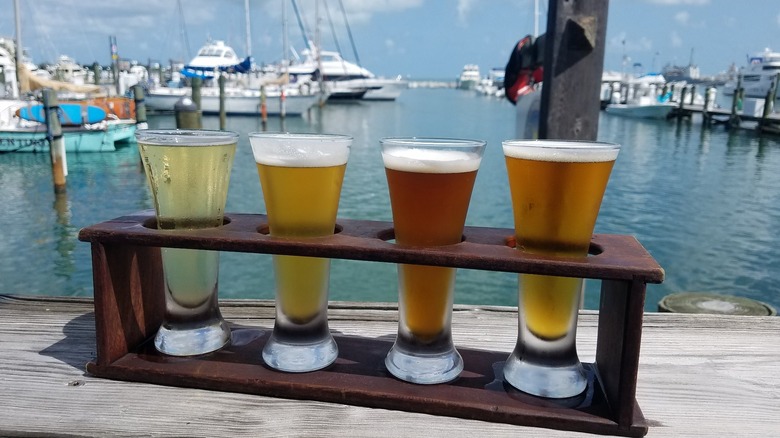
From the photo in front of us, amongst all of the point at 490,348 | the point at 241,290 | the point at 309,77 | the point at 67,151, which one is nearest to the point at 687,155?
the point at 241,290

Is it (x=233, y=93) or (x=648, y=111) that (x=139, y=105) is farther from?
(x=648, y=111)

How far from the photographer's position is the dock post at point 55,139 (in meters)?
12.2

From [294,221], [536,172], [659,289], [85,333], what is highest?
[536,172]

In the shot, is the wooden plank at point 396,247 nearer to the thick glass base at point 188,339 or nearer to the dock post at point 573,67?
the thick glass base at point 188,339

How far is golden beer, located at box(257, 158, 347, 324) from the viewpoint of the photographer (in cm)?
127

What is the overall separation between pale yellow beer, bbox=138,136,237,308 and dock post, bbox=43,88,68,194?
491 inches

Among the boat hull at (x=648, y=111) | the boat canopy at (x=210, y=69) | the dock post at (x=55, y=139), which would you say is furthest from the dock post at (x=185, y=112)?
the boat hull at (x=648, y=111)

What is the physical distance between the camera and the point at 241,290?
741cm

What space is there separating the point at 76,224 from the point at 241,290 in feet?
15.8

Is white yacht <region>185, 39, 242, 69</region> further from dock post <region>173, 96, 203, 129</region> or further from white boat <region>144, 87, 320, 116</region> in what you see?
dock post <region>173, 96, 203, 129</region>

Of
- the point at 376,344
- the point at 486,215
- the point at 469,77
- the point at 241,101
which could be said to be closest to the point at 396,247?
the point at 376,344

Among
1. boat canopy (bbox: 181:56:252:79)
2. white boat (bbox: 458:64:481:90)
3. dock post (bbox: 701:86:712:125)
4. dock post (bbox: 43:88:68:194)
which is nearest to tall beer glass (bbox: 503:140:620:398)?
dock post (bbox: 43:88:68:194)

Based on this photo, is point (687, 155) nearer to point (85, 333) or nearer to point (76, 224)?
point (76, 224)

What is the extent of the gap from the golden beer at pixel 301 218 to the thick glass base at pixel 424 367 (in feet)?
0.71
